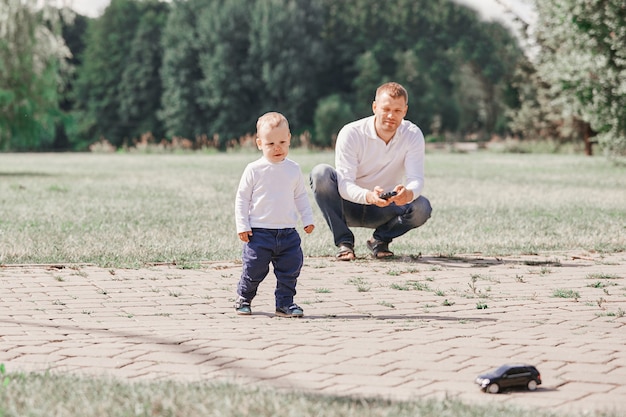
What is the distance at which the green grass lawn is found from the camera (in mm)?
9023

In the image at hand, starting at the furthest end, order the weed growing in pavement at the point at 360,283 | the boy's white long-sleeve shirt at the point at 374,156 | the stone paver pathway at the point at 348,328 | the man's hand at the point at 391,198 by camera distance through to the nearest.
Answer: the boy's white long-sleeve shirt at the point at 374,156 → the man's hand at the point at 391,198 → the weed growing in pavement at the point at 360,283 → the stone paver pathway at the point at 348,328

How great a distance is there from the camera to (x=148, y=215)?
1284 cm

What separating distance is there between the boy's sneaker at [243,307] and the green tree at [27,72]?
20855mm

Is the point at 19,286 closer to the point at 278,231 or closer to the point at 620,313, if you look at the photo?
the point at 278,231

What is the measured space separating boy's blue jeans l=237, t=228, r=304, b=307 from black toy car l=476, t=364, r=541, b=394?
212cm

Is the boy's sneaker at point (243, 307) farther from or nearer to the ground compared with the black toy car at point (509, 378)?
nearer to the ground

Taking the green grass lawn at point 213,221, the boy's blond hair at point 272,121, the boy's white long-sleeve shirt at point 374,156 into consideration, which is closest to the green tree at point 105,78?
the green grass lawn at point 213,221

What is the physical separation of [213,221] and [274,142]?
638 cm

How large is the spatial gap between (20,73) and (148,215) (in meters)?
15.6

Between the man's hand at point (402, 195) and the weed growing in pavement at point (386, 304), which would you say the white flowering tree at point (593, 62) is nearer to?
the man's hand at point (402, 195)

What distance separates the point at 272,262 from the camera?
593 cm

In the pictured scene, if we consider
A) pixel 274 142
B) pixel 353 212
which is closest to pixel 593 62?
pixel 353 212

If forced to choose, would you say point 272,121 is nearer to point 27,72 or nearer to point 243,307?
point 243,307

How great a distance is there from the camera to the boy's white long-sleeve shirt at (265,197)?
5941 millimetres
